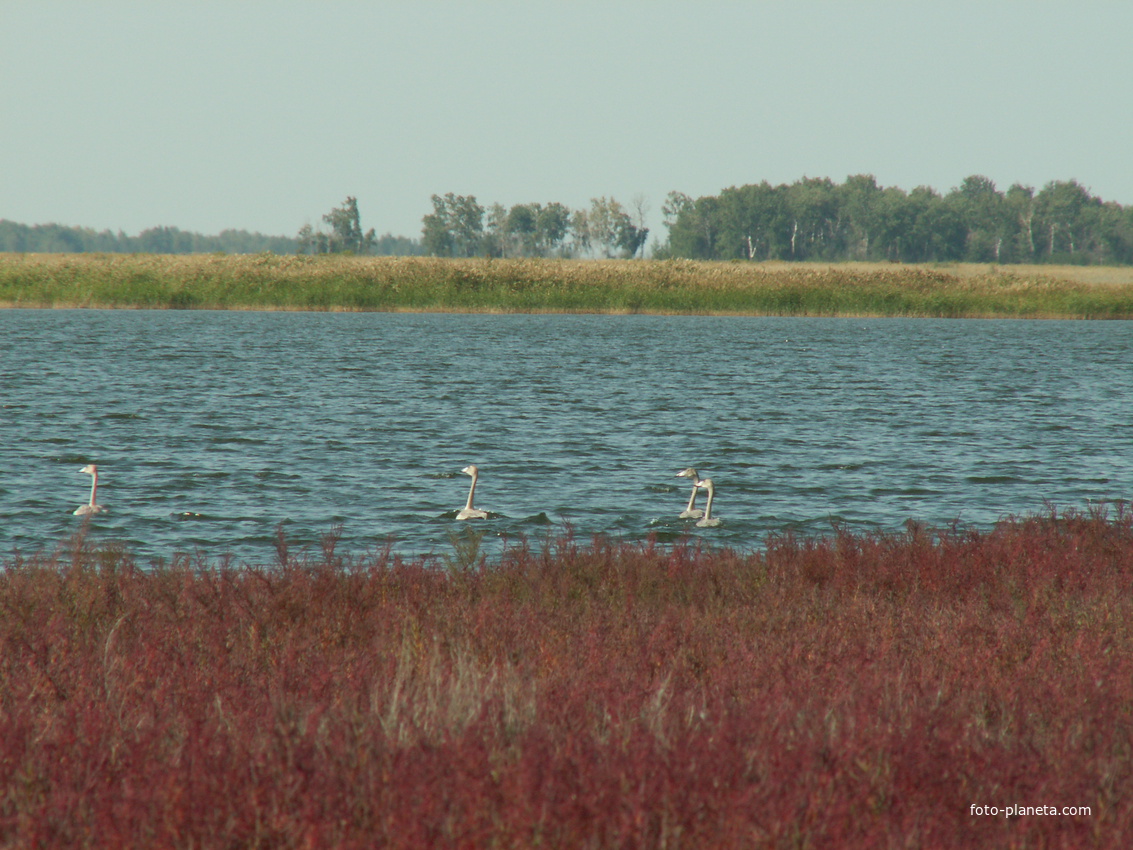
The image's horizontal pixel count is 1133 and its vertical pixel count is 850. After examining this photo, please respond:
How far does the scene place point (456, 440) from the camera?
66.1ft

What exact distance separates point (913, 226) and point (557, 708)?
14765 centimetres

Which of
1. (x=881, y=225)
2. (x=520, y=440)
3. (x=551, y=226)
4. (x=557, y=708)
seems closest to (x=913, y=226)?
(x=881, y=225)

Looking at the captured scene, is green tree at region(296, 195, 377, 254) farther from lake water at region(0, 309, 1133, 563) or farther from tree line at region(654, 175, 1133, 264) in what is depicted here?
lake water at region(0, 309, 1133, 563)

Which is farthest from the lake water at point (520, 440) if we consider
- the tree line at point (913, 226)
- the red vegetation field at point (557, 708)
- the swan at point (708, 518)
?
the tree line at point (913, 226)

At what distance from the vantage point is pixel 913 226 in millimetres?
140750

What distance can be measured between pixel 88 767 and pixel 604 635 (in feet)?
10.9

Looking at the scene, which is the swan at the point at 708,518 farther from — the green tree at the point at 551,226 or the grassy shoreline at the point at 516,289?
the green tree at the point at 551,226

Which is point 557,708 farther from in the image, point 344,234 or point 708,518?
point 344,234

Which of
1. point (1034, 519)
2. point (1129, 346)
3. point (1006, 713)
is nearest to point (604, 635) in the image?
point (1006, 713)

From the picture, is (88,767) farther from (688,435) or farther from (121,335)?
(121,335)

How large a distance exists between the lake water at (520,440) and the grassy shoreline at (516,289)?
20939 mm

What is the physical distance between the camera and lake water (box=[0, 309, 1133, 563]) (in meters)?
13.0

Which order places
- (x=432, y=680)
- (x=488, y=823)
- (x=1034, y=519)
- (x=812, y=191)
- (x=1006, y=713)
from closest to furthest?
(x=488, y=823) < (x=1006, y=713) < (x=432, y=680) < (x=1034, y=519) < (x=812, y=191)

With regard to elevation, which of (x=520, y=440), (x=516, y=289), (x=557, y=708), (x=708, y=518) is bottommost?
(x=520, y=440)
